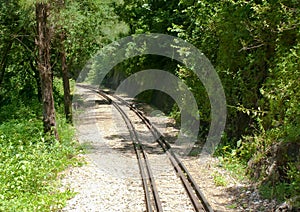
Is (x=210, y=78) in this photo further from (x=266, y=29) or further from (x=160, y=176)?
(x=160, y=176)

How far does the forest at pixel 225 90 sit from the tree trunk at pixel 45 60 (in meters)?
0.03

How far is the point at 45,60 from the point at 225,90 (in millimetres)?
6139

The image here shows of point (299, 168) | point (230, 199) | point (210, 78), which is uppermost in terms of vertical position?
point (210, 78)

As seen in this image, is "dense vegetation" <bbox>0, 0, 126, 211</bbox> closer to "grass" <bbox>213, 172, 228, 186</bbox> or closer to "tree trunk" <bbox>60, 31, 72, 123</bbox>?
"tree trunk" <bbox>60, 31, 72, 123</bbox>

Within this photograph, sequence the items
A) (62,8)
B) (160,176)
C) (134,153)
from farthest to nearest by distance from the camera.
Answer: (134,153) < (62,8) < (160,176)

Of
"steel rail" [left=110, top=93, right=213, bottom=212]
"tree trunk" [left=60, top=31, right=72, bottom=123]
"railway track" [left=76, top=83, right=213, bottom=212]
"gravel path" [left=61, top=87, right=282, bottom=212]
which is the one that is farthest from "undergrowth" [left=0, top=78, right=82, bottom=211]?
"tree trunk" [left=60, top=31, right=72, bottom=123]

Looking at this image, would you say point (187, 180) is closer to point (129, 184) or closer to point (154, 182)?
point (154, 182)

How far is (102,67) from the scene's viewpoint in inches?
1722

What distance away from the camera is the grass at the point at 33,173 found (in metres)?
8.38

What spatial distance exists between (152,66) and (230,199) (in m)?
19.8

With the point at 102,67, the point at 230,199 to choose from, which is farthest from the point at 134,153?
the point at 102,67

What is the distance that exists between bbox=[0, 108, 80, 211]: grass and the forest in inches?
1.0

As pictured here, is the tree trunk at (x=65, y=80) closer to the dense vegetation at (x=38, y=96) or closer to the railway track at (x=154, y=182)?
the dense vegetation at (x=38, y=96)

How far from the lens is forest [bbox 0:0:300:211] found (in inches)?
362
